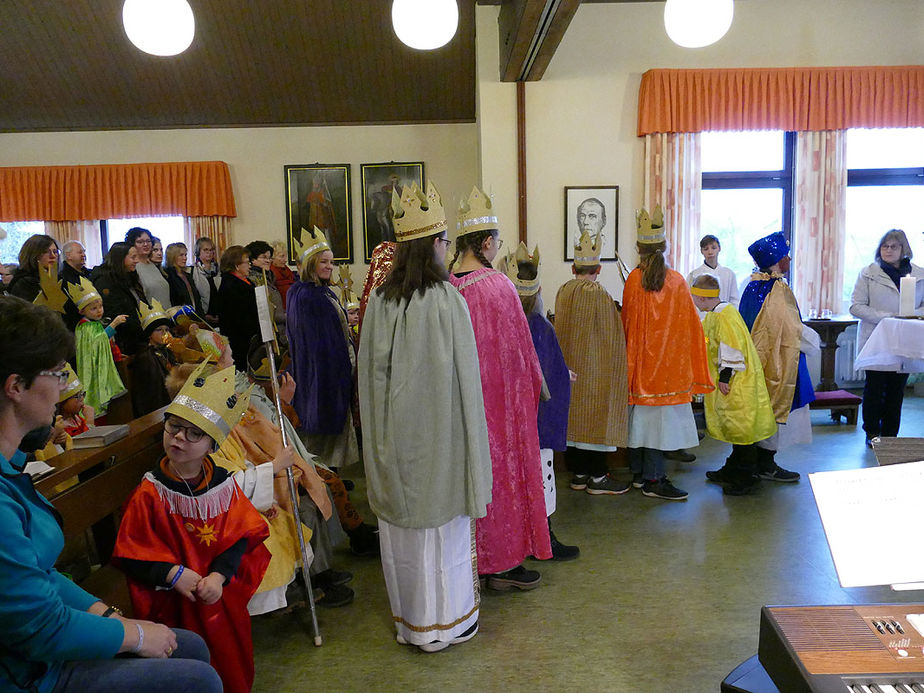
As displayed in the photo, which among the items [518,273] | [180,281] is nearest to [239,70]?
[180,281]

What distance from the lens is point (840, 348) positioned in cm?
651

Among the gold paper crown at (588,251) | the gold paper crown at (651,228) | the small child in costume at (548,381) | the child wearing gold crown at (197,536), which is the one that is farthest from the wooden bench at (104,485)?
the gold paper crown at (651,228)

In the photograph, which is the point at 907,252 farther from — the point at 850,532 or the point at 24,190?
the point at 24,190

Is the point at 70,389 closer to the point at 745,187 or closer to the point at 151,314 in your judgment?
the point at 151,314

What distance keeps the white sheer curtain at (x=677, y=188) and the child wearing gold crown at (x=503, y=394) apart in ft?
12.3

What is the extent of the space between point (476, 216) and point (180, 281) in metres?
3.72

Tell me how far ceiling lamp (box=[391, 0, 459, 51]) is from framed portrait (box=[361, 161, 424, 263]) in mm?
3405

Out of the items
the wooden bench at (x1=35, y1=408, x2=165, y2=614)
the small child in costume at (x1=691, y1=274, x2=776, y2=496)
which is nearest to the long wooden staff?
the wooden bench at (x1=35, y1=408, x2=165, y2=614)

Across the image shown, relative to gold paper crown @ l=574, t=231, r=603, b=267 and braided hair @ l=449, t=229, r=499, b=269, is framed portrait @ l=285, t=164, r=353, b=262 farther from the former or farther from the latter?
braided hair @ l=449, t=229, r=499, b=269

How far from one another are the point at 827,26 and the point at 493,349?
544 cm

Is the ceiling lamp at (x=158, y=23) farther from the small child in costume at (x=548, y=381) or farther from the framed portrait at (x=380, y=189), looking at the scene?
the framed portrait at (x=380, y=189)

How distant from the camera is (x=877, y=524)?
1.11m

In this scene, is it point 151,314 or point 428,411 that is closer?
point 428,411

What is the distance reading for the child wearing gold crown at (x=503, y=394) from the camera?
255 cm
